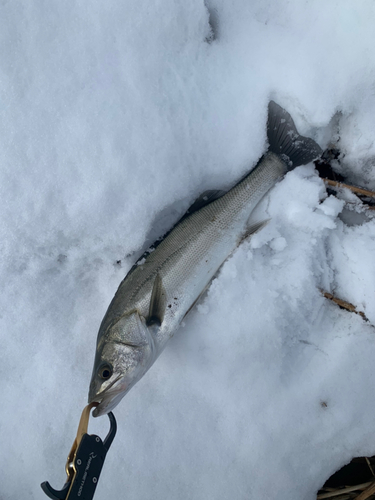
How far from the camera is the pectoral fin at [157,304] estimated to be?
1.78 metres

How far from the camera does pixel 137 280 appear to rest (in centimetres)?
185

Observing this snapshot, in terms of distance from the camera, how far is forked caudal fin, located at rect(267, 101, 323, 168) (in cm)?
202

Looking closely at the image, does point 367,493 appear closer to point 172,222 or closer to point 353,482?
point 353,482

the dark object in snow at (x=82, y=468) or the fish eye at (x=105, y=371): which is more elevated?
the fish eye at (x=105, y=371)

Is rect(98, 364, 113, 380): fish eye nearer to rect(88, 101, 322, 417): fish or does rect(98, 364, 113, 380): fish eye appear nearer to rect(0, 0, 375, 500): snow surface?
rect(88, 101, 322, 417): fish

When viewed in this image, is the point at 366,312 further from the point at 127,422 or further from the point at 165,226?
the point at 127,422

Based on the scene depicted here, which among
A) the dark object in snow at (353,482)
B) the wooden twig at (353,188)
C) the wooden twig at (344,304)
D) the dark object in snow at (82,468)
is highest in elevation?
the dark object in snow at (82,468)

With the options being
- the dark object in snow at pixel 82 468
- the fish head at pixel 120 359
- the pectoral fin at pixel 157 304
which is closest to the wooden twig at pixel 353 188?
the pectoral fin at pixel 157 304

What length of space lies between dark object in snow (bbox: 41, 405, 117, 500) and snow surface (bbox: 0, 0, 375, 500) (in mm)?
536

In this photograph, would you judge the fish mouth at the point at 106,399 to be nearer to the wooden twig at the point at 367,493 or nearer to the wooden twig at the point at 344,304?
the wooden twig at the point at 344,304

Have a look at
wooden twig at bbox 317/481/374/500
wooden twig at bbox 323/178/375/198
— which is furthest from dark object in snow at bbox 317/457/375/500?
wooden twig at bbox 323/178/375/198

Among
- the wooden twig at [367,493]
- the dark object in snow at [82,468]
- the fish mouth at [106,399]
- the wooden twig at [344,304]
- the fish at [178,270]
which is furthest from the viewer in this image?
the wooden twig at [344,304]

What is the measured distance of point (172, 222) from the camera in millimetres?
2100

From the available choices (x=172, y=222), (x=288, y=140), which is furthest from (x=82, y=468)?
(x=288, y=140)
